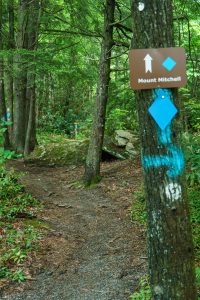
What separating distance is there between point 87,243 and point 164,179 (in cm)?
359

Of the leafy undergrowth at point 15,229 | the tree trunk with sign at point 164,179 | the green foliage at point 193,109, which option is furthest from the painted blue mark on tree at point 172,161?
the green foliage at point 193,109

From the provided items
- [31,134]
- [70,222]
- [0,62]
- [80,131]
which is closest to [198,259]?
[70,222]

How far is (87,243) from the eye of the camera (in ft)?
20.8

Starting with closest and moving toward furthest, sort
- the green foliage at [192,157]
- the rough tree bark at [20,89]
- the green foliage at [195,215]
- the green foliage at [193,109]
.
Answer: the green foliage at [195,215], the green foliage at [192,157], the green foliage at [193,109], the rough tree bark at [20,89]

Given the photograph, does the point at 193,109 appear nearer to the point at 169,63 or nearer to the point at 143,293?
the point at 143,293

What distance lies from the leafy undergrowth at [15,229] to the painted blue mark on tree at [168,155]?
291cm

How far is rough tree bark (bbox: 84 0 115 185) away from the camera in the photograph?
32.2 ft

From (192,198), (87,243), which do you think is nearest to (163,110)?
(87,243)

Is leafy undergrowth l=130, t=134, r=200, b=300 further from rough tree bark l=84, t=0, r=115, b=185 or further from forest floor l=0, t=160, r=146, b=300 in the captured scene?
rough tree bark l=84, t=0, r=115, b=185

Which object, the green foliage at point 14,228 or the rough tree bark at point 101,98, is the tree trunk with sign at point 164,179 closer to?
the green foliage at point 14,228

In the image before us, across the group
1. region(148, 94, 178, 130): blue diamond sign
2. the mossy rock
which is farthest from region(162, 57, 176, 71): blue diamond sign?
the mossy rock

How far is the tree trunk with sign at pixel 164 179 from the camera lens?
3053 millimetres

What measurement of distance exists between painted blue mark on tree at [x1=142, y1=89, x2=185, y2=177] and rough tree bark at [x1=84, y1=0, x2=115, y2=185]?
22.7 feet

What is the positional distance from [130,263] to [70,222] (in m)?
2.37
